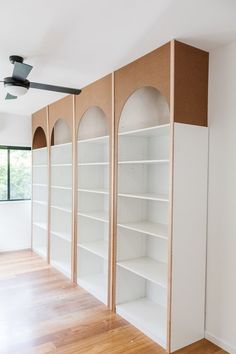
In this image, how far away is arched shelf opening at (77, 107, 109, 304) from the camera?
3.74 meters

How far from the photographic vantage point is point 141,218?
3.17m

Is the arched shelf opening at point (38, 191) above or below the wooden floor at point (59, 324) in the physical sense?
above

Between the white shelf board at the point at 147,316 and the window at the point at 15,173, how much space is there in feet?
10.5

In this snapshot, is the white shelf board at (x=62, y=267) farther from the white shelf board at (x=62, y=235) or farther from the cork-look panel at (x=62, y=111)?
the cork-look panel at (x=62, y=111)

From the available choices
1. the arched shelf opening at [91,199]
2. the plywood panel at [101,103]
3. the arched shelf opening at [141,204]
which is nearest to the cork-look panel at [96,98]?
the plywood panel at [101,103]

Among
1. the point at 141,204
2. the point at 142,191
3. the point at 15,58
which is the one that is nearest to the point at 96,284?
the point at 141,204

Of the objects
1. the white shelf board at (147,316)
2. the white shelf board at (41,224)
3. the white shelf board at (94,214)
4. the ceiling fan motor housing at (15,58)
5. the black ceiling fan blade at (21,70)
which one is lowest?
the white shelf board at (147,316)

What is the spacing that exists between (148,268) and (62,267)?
1.82 meters

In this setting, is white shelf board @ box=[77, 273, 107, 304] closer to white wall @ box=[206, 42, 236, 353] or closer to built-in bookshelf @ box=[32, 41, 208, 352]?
built-in bookshelf @ box=[32, 41, 208, 352]

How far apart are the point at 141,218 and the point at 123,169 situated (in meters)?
0.60

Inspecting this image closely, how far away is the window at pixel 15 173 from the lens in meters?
5.17

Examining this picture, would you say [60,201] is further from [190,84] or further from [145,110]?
[190,84]

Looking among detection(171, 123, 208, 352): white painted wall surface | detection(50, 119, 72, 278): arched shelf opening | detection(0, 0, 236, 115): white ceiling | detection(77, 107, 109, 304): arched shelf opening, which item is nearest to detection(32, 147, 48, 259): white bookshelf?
detection(50, 119, 72, 278): arched shelf opening

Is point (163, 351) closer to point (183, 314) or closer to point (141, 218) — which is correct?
point (183, 314)
